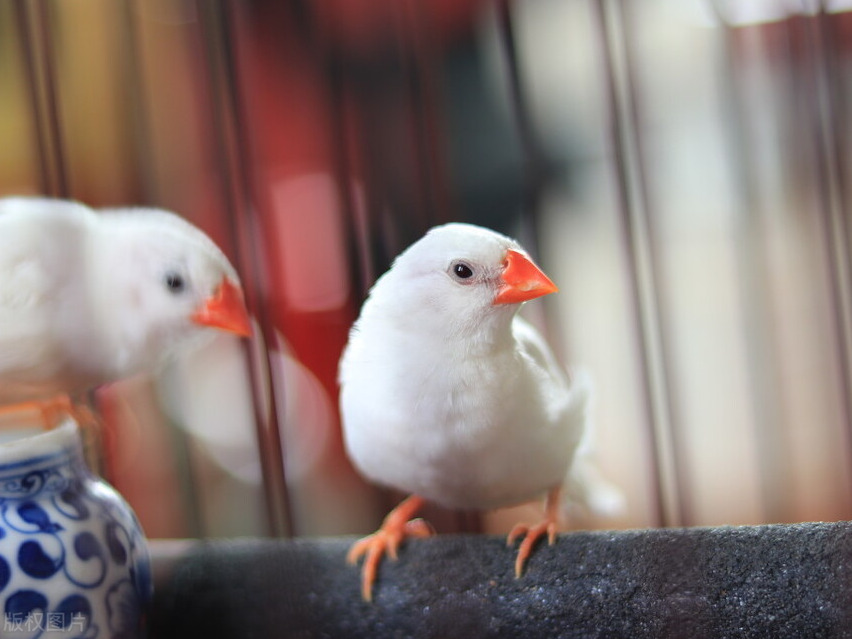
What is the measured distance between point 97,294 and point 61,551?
25 cm

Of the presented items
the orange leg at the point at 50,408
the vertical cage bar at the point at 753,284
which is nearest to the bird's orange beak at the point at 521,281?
the vertical cage bar at the point at 753,284

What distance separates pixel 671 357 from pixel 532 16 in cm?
27

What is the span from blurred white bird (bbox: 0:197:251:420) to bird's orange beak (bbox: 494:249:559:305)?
0.25 meters

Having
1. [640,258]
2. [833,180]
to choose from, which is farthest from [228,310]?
[833,180]

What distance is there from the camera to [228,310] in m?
0.74

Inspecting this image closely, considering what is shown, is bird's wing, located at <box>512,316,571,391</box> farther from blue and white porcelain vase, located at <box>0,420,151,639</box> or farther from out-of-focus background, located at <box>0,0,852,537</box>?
blue and white porcelain vase, located at <box>0,420,151,639</box>

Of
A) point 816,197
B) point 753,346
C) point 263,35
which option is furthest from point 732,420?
point 263,35

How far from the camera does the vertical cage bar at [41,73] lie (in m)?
0.75

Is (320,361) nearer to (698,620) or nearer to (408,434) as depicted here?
(408,434)

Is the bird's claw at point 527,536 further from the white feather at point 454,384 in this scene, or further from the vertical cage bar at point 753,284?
the vertical cage bar at point 753,284

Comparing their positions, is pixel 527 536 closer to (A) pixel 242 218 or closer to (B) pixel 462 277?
(B) pixel 462 277

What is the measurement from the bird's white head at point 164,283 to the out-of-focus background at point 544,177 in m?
0.02

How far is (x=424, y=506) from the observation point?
79 cm

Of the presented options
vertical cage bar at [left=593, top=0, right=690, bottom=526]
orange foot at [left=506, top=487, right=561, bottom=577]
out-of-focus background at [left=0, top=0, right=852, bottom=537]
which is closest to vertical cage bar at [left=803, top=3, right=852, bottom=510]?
out-of-focus background at [left=0, top=0, right=852, bottom=537]
